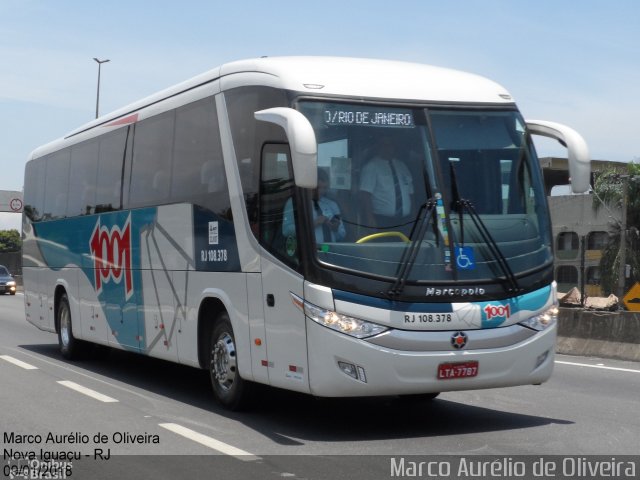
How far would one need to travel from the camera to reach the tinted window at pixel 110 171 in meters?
14.1

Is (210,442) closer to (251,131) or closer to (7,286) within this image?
(251,131)

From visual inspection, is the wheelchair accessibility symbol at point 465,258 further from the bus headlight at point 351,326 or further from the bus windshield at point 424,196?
the bus headlight at point 351,326

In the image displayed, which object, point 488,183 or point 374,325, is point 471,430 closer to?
point 374,325

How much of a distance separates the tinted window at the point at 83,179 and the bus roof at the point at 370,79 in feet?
17.6

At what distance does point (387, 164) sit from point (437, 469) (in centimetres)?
281

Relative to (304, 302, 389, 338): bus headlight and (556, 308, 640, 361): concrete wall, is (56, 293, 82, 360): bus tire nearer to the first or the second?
(556, 308, 640, 361): concrete wall

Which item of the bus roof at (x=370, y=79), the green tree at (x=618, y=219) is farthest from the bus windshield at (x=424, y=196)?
the green tree at (x=618, y=219)

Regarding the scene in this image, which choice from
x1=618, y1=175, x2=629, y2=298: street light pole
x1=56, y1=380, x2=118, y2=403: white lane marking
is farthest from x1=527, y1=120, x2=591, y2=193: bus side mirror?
x1=618, y1=175, x2=629, y2=298: street light pole

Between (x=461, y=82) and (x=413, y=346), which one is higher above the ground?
(x=461, y=82)

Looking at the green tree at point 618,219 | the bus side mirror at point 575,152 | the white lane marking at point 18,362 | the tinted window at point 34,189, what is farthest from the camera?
the green tree at point 618,219

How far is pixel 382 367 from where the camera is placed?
28.6ft

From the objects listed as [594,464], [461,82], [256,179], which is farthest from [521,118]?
[594,464]

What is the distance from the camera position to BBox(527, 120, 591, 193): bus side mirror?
9.59m

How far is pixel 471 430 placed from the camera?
30.9ft
